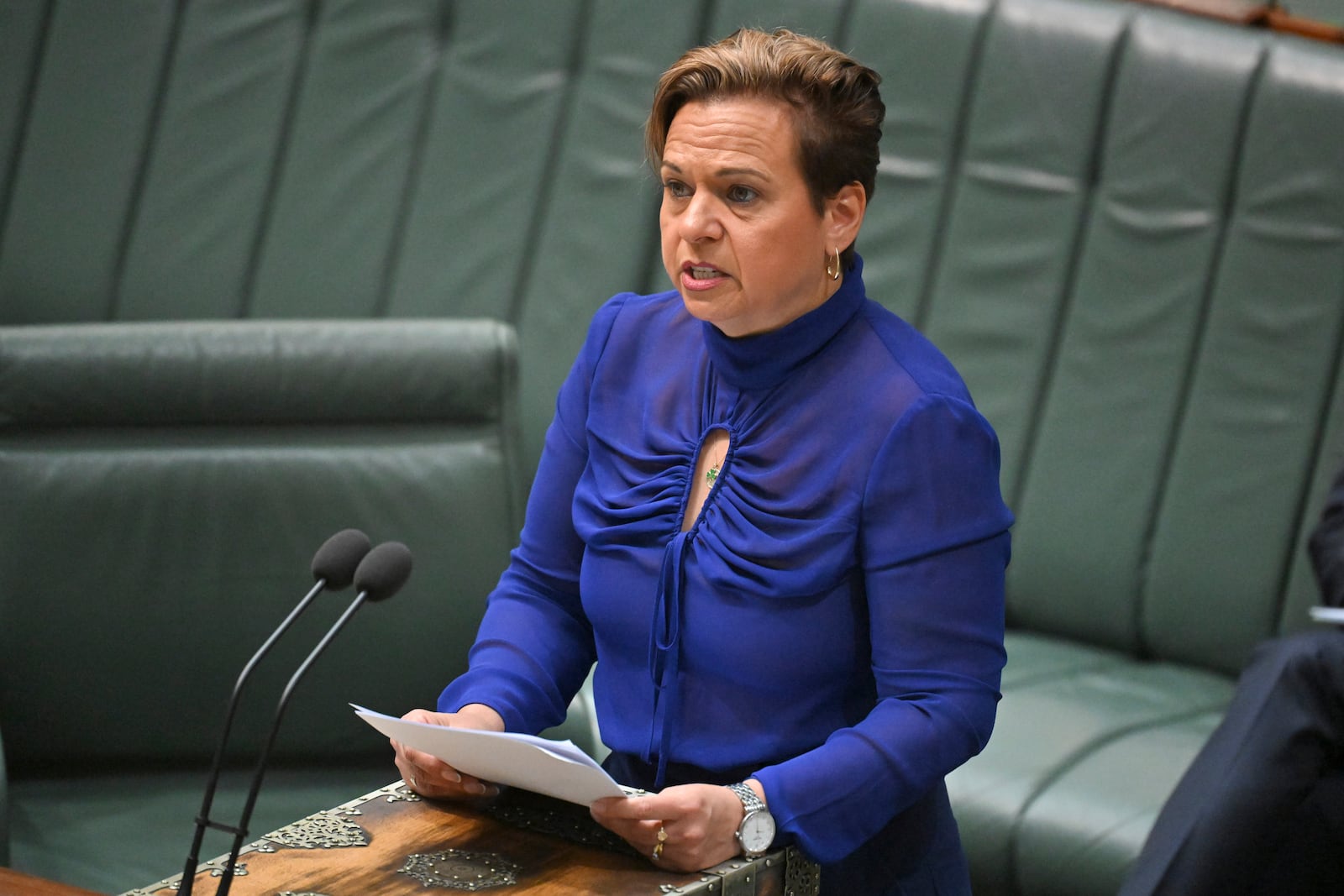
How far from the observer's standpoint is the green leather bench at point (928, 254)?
90.0 inches

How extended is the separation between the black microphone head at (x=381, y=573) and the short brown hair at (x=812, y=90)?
48cm

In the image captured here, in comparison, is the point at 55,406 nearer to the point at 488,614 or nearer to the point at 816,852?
the point at 488,614

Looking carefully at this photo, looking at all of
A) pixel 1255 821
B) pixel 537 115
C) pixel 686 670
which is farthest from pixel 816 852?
pixel 537 115

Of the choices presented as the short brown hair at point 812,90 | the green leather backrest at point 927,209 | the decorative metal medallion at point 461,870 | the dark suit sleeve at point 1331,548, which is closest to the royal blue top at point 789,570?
the short brown hair at point 812,90

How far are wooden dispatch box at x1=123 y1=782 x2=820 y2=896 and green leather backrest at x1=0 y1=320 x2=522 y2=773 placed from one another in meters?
0.88

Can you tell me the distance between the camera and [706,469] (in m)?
1.47

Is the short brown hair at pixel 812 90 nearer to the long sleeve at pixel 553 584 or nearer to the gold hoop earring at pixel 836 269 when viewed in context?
the gold hoop earring at pixel 836 269

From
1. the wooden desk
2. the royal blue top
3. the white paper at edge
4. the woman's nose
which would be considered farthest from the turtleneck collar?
the white paper at edge

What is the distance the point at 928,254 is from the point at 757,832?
5.95 feet

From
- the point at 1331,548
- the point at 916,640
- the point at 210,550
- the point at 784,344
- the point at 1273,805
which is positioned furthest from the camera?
the point at 1331,548

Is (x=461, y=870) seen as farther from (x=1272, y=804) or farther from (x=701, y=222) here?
(x=1272, y=804)

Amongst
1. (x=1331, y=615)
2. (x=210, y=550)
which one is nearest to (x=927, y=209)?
(x=1331, y=615)

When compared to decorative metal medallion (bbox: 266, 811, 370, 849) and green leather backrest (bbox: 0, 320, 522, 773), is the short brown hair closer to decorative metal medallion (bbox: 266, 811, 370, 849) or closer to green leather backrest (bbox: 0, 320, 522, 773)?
decorative metal medallion (bbox: 266, 811, 370, 849)

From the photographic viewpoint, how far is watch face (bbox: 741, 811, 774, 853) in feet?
4.23
